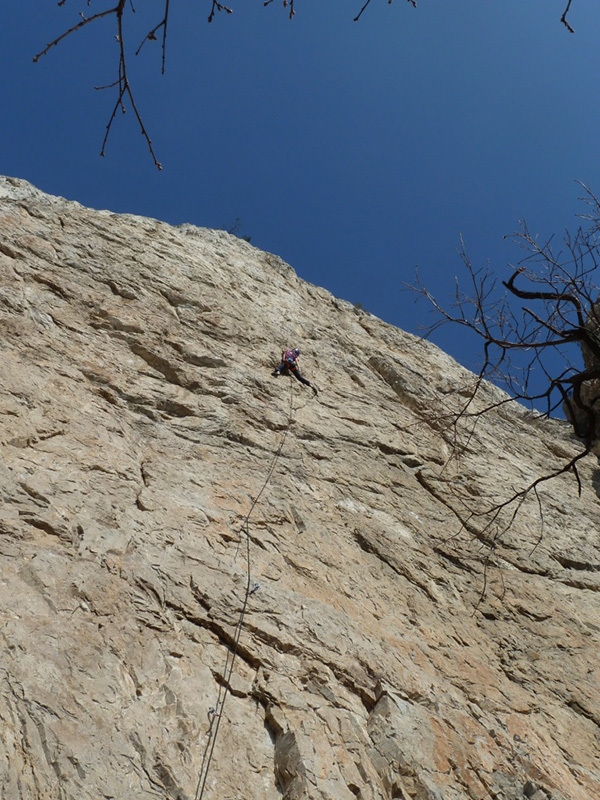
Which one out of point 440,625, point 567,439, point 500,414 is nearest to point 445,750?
point 440,625

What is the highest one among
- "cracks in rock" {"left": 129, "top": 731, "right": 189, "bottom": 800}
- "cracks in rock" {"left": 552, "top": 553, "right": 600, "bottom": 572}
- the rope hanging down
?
"cracks in rock" {"left": 552, "top": 553, "right": 600, "bottom": 572}

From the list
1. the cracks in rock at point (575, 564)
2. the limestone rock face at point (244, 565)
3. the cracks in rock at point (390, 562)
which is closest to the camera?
the limestone rock face at point (244, 565)

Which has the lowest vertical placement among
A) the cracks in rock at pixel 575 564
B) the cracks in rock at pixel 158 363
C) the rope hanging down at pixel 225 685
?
the rope hanging down at pixel 225 685

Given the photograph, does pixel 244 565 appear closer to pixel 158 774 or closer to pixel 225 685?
pixel 225 685

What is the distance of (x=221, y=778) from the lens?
500 cm

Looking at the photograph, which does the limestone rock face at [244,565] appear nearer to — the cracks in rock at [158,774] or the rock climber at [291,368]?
the cracks in rock at [158,774]

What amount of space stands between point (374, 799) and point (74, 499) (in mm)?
3662

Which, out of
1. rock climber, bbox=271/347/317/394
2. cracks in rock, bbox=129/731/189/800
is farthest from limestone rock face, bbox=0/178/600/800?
rock climber, bbox=271/347/317/394

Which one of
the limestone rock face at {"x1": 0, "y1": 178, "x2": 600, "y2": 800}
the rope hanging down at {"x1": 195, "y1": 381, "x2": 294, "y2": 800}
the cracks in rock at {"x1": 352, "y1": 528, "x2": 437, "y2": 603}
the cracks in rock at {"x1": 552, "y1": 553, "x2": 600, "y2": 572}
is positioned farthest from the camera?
the cracks in rock at {"x1": 552, "y1": 553, "x2": 600, "y2": 572}

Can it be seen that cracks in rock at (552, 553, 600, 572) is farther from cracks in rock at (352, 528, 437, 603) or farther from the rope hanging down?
the rope hanging down

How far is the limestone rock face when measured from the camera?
5.17 meters

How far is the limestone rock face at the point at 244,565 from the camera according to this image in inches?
203

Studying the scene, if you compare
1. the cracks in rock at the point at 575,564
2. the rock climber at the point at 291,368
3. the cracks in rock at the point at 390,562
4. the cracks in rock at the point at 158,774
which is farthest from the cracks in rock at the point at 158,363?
the cracks in rock at the point at 575,564

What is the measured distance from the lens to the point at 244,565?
23.0 feet
